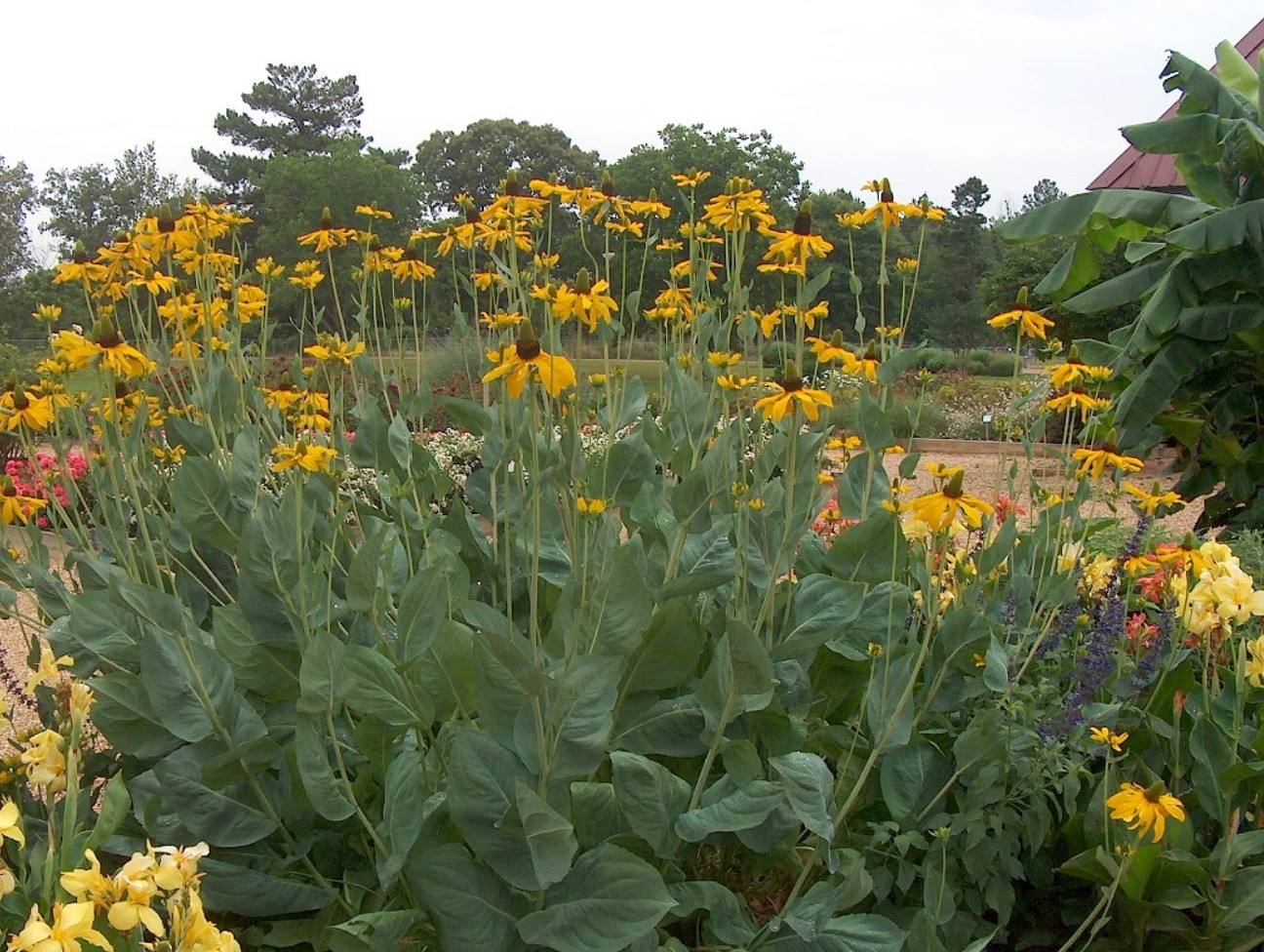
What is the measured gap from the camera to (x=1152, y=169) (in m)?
13.0

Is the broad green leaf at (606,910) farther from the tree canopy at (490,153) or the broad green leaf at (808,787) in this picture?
the tree canopy at (490,153)

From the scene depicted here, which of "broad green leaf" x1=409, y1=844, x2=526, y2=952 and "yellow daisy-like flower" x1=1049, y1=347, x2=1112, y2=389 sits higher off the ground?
"yellow daisy-like flower" x1=1049, y1=347, x2=1112, y2=389

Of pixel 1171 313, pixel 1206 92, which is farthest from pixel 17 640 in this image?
pixel 1206 92

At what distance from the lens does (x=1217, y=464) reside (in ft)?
22.0

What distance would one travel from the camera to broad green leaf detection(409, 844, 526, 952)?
1865mm

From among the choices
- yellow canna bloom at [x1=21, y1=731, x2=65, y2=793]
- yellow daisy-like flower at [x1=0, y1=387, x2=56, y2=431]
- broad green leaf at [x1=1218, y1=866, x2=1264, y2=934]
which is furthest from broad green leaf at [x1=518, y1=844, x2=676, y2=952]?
yellow daisy-like flower at [x1=0, y1=387, x2=56, y2=431]

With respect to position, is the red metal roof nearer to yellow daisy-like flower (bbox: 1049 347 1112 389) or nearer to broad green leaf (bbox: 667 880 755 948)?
yellow daisy-like flower (bbox: 1049 347 1112 389)

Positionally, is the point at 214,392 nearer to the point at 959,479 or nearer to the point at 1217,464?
the point at 959,479

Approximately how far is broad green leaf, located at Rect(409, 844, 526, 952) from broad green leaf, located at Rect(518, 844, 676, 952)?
0.07 meters

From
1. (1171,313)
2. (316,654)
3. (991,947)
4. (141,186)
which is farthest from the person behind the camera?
(141,186)

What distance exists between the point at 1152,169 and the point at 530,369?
44.5 feet

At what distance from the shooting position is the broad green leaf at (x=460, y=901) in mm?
1865

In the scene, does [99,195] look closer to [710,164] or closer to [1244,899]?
[710,164]

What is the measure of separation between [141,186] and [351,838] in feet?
132
